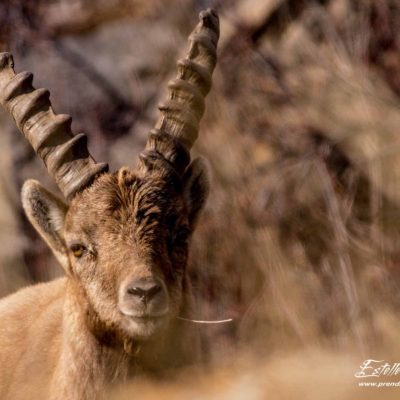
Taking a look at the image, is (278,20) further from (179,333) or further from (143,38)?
(179,333)

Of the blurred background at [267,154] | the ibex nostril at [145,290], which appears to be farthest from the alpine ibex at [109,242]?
the blurred background at [267,154]

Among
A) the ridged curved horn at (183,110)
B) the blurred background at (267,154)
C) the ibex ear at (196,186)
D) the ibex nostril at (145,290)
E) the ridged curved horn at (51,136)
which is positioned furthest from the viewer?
the blurred background at (267,154)

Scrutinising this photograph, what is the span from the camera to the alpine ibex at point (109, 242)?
5.06 metres

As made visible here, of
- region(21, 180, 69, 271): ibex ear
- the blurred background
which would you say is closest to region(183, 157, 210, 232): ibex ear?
region(21, 180, 69, 271): ibex ear

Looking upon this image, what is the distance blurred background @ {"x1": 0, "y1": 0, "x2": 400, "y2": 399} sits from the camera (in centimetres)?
868

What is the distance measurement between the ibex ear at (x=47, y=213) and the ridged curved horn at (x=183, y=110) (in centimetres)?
64

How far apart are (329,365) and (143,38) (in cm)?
477

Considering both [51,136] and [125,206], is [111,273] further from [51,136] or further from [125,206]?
[51,136]

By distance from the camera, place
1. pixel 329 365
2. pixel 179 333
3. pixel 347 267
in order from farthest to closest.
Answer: pixel 347 267
pixel 329 365
pixel 179 333

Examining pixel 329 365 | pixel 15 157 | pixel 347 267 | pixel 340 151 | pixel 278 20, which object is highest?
pixel 278 20

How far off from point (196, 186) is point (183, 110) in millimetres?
529

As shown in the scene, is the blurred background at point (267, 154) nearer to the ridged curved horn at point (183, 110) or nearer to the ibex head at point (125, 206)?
the ibex head at point (125, 206)

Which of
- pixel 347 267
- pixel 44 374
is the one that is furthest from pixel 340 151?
pixel 44 374

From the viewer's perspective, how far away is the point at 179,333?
543 cm
